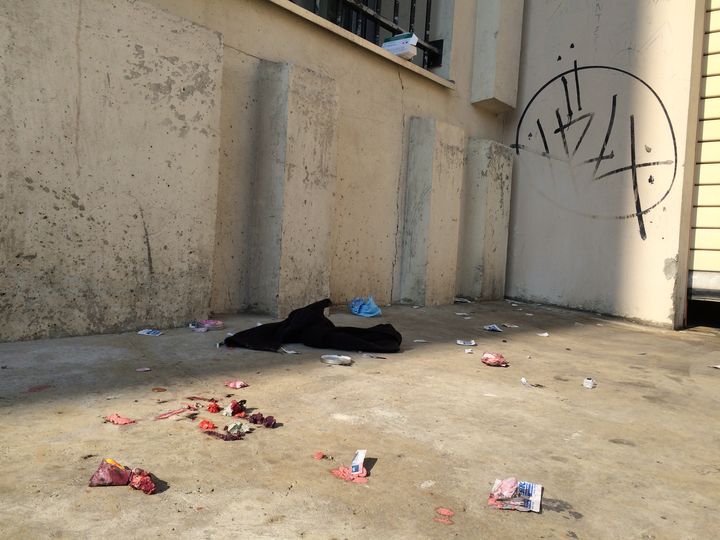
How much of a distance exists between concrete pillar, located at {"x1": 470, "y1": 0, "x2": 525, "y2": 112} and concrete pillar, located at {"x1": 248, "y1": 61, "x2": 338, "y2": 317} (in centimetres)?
279

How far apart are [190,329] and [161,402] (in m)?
1.49

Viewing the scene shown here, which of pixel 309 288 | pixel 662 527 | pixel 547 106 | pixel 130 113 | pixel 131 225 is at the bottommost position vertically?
pixel 662 527

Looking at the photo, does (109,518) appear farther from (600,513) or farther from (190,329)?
(190,329)

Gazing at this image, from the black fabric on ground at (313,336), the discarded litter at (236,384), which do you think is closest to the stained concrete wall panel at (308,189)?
the black fabric on ground at (313,336)

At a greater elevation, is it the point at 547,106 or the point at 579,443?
the point at 547,106

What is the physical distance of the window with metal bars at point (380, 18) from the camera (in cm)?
574

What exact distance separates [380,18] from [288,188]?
2.68 meters

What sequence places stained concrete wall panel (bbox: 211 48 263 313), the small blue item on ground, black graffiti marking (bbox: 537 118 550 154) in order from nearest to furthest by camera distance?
stained concrete wall panel (bbox: 211 48 263 313), the small blue item on ground, black graffiti marking (bbox: 537 118 550 154)

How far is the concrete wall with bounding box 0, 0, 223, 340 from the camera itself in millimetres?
3061

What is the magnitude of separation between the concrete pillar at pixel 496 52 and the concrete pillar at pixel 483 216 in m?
0.58

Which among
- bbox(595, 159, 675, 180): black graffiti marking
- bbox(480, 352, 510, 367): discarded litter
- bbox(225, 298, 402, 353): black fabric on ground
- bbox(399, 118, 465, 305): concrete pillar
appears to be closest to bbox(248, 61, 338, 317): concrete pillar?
bbox(225, 298, 402, 353): black fabric on ground

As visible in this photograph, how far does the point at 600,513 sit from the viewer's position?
1669 mm

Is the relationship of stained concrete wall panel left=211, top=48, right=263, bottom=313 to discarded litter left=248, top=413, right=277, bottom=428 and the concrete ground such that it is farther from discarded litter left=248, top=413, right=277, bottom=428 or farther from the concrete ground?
discarded litter left=248, top=413, right=277, bottom=428

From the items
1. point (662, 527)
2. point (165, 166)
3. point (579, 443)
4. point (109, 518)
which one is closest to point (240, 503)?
point (109, 518)
